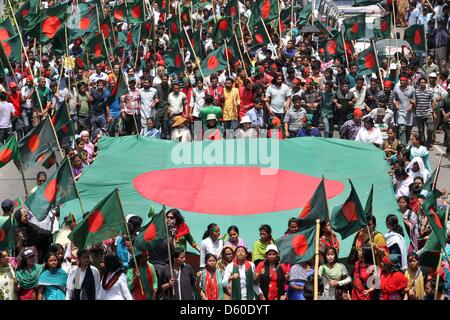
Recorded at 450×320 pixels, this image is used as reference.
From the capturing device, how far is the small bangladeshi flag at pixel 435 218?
16156 mm

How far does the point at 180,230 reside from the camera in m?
18.6

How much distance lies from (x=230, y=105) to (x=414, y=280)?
377 inches

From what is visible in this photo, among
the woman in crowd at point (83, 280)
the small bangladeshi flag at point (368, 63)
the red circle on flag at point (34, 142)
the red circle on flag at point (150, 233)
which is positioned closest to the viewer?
the woman in crowd at point (83, 280)

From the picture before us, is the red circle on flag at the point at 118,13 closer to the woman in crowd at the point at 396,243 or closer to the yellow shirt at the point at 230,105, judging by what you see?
the yellow shirt at the point at 230,105

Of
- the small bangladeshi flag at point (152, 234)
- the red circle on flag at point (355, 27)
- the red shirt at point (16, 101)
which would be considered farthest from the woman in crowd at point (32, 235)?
the red circle on flag at point (355, 27)

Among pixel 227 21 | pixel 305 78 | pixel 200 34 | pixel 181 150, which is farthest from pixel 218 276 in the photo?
pixel 200 34

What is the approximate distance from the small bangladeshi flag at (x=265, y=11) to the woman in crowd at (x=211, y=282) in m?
14.2

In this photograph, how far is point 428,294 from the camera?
52.7ft

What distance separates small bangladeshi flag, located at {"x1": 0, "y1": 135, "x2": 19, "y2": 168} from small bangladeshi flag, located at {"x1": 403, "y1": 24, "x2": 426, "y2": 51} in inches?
392

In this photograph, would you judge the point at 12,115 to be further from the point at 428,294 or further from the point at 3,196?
the point at 428,294

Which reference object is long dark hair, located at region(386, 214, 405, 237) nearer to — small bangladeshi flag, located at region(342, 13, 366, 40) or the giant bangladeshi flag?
the giant bangladeshi flag

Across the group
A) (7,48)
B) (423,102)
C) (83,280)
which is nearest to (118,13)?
(7,48)

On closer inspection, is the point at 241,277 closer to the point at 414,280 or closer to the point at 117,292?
the point at 117,292
